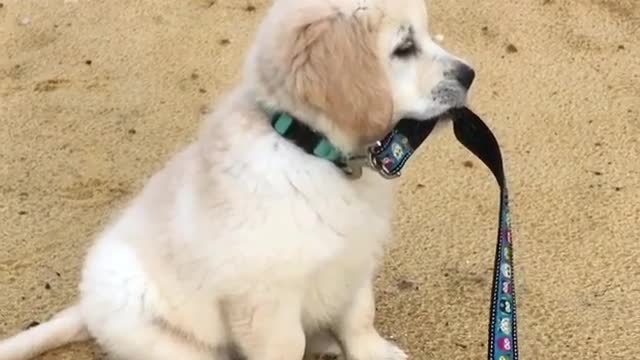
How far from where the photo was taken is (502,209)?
1.62 m

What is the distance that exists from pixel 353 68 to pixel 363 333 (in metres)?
0.49

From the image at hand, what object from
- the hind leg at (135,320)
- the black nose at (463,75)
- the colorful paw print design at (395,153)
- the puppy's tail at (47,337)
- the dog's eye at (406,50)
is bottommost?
the puppy's tail at (47,337)

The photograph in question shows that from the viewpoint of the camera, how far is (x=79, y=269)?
6.61ft

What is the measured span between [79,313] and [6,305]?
184 millimetres

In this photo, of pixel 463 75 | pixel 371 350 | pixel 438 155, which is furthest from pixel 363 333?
pixel 438 155

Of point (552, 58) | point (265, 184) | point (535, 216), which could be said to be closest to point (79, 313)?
point (265, 184)

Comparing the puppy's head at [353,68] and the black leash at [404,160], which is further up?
the puppy's head at [353,68]

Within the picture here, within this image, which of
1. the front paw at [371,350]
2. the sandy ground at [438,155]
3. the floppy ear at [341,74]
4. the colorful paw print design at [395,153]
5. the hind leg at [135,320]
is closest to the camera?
the floppy ear at [341,74]

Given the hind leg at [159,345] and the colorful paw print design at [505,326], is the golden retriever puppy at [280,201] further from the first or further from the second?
the colorful paw print design at [505,326]

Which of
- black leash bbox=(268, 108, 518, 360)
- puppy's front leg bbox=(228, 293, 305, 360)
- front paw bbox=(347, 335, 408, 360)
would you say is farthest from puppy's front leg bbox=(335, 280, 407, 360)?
black leash bbox=(268, 108, 518, 360)

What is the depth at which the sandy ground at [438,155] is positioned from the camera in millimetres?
1937

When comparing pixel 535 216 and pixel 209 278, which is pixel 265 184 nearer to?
pixel 209 278

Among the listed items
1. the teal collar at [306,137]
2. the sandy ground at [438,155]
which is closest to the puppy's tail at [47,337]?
the sandy ground at [438,155]

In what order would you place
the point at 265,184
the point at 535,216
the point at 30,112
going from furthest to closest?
the point at 30,112, the point at 535,216, the point at 265,184
